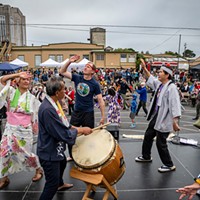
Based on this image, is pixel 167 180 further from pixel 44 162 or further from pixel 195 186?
pixel 44 162

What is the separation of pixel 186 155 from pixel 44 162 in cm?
313

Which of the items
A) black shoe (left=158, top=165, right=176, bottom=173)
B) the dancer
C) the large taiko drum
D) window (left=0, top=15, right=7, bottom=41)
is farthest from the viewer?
window (left=0, top=15, right=7, bottom=41)

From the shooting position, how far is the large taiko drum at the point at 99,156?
2.60 metres

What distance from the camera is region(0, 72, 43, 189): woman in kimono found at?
3.24 metres

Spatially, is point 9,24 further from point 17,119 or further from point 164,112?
point 164,112

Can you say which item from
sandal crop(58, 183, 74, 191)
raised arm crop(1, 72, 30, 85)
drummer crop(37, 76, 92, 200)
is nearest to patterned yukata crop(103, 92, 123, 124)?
sandal crop(58, 183, 74, 191)

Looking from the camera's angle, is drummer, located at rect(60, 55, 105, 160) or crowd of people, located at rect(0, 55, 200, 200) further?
drummer, located at rect(60, 55, 105, 160)

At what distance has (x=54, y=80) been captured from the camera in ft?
8.47

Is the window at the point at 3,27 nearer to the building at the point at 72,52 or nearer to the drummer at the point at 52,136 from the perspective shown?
the building at the point at 72,52

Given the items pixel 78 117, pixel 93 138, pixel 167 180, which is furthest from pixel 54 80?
pixel 167 180

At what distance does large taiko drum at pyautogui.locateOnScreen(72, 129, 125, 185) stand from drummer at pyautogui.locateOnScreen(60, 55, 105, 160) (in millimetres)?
971

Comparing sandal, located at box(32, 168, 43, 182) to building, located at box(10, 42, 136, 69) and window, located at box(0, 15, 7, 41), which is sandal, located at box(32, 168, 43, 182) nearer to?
building, located at box(10, 42, 136, 69)

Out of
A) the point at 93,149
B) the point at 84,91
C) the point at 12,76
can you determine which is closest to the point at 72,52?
the point at 84,91

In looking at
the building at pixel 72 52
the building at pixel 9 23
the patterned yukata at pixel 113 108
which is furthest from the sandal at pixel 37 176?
the building at pixel 9 23
